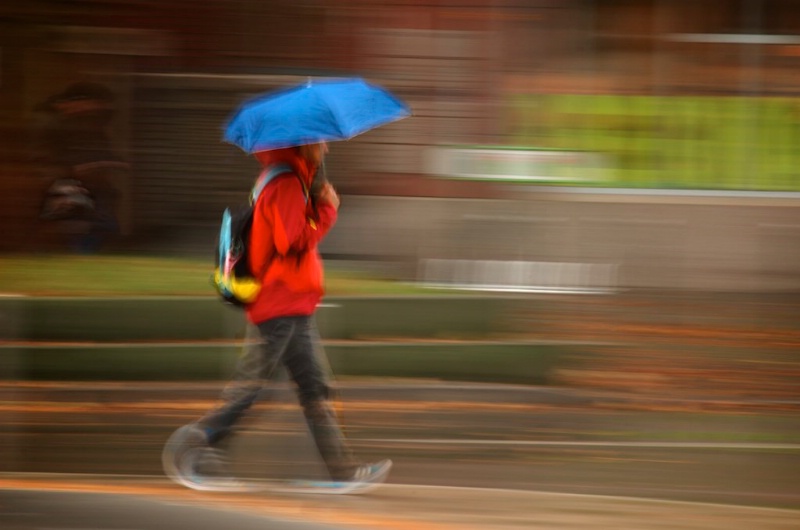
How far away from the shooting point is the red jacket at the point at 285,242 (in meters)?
5.73

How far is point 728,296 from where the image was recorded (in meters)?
11.3

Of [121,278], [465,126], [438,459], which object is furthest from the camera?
[465,126]

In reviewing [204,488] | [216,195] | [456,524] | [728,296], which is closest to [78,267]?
[216,195]

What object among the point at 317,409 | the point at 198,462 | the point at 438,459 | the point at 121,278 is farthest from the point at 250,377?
the point at 121,278

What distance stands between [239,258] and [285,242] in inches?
9.7

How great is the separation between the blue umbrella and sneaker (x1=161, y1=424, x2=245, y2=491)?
1298 mm

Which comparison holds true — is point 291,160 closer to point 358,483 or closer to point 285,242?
point 285,242

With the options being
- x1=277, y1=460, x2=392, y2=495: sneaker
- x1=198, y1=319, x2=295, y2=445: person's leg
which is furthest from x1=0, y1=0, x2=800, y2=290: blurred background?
x1=198, y1=319, x2=295, y2=445: person's leg

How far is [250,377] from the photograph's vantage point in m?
5.92

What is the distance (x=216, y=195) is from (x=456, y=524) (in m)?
5.76

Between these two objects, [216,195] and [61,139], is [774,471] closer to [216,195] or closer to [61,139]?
[216,195]

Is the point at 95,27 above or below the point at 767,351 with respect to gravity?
above

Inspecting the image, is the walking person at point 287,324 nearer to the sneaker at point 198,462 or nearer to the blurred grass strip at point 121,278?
the sneaker at point 198,462

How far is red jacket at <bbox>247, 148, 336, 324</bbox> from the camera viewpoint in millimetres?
5727
